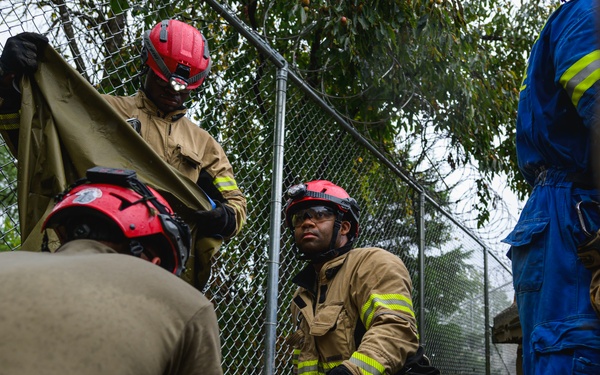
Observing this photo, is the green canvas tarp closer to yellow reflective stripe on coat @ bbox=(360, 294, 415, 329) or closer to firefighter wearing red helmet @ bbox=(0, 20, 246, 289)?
firefighter wearing red helmet @ bbox=(0, 20, 246, 289)

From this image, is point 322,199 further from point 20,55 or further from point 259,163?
point 20,55

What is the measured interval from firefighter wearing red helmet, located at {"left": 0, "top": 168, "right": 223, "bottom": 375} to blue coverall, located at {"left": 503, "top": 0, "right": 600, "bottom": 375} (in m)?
1.51

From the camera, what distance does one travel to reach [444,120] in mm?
7820

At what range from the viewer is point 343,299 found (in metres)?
3.69

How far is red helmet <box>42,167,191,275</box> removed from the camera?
1.86m

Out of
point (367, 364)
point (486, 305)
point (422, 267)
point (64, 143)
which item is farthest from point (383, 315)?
point (486, 305)

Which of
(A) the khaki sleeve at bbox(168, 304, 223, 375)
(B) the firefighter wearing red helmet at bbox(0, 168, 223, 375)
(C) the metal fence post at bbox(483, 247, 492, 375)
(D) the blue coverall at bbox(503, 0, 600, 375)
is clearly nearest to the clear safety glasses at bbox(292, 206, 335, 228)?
(D) the blue coverall at bbox(503, 0, 600, 375)

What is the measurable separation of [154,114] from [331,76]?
4.29 m

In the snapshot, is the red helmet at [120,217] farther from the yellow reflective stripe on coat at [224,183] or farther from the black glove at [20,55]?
the yellow reflective stripe on coat at [224,183]

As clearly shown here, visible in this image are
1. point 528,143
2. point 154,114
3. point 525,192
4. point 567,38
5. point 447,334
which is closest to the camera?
point 567,38

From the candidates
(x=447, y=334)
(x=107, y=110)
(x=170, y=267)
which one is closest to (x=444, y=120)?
(x=447, y=334)

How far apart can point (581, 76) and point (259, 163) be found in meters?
2.38

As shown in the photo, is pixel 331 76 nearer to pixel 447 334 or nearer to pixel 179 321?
pixel 447 334

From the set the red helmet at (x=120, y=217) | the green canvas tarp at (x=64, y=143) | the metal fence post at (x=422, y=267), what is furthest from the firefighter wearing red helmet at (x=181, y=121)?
the metal fence post at (x=422, y=267)
